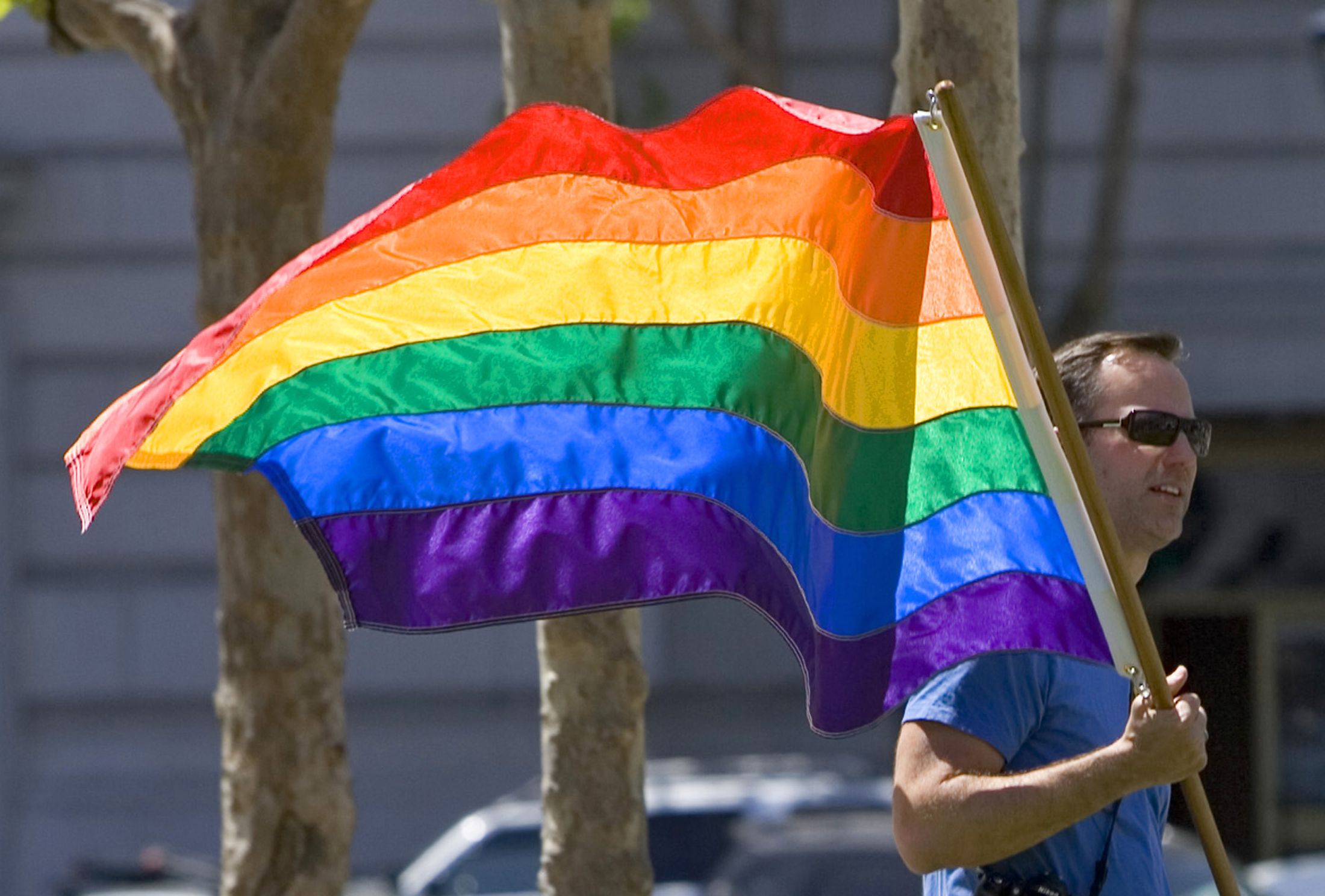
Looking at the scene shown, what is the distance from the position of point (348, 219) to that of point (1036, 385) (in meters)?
10.4

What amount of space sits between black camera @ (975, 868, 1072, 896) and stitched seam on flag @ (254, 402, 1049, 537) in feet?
2.04

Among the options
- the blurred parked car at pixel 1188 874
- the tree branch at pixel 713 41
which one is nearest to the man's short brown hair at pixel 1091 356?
the blurred parked car at pixel 1188 874

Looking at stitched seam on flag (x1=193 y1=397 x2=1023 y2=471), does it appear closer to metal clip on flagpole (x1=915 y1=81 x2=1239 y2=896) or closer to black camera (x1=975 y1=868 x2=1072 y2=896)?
metal clip on flagpole (x1=915 y1=81 x2=1239 y2=896)

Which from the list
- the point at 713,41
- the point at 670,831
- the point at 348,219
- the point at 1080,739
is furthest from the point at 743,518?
the point at 348,219

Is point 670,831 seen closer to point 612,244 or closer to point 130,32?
point 130,32

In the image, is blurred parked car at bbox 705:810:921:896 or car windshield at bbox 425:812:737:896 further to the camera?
car windshield at bbox 425:812:737:896

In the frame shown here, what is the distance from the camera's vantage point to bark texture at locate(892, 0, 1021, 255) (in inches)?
160

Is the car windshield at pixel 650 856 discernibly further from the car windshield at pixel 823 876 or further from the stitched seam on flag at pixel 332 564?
the stitched seam on flag at pixel 332 564

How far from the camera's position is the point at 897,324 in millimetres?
3332

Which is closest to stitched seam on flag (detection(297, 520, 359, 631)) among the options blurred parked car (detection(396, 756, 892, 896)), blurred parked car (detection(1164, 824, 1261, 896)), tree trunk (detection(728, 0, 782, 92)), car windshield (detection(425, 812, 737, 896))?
blurred parked car (detection(1164, 824, 1261, 896))

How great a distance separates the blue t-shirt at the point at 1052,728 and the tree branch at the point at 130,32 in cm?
368

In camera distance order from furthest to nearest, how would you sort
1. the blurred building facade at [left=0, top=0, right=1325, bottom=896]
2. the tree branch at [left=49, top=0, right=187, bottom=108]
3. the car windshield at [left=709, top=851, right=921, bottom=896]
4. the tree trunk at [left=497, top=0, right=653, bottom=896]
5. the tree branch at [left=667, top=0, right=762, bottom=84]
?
the blurred building facade at [left=0, top=0, right=1325, bottom=896] < the tree branch at [left=667, top=0, right=762, bottom=84] < the car windshield at [left=709, top=851, right=921, bottom=896] < the tree branch at [left=49, top=0, right=187, bottom=108] < the tree trunk at [left=497, top=0, right=653, bottom=896]

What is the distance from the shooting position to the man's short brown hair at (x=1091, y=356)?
3156 millimetres

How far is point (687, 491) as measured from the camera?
3408 mm
